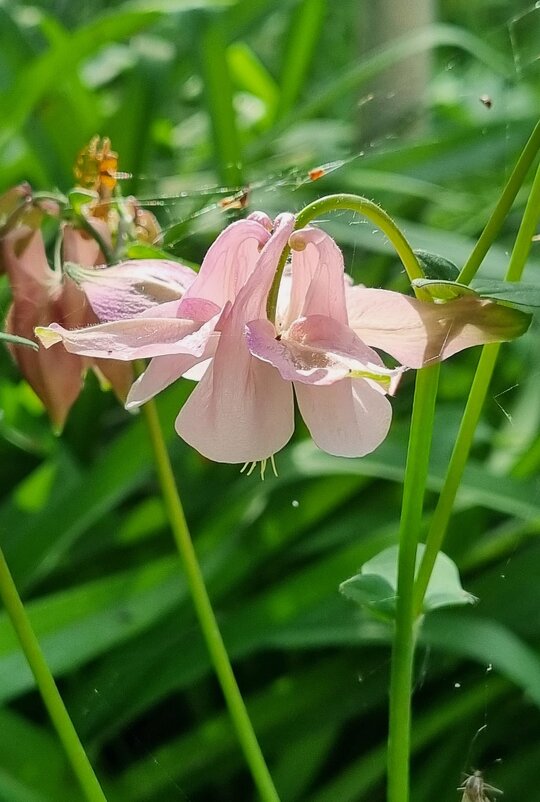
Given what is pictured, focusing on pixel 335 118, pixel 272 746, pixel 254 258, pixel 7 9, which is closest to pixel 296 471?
pixel 272 746

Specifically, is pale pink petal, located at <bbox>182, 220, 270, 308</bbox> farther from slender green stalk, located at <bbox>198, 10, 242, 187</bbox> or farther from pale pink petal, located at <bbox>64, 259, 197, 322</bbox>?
slender green stalk, located at <bbox>198, 10, 242, 187</bbox>

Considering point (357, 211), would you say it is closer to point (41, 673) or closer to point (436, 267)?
point (436, 267)

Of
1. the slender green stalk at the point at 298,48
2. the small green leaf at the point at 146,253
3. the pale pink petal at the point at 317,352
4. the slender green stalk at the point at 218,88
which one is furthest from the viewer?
the slender green stalk at the point at 298,48

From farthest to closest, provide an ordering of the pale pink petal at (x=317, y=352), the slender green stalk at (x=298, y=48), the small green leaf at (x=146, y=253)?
the slender green stalk at (x=298, y=48), the small green leaf at (x=146, y=253), the pale pink petal at (x=317, y=352)

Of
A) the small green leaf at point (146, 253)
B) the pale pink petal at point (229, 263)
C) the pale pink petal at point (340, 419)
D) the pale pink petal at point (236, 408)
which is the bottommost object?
the pale pink petal at point (340, 419)

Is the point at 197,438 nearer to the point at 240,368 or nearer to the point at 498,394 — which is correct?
the point at 240,368

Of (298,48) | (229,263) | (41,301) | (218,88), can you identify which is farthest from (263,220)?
(298,48)

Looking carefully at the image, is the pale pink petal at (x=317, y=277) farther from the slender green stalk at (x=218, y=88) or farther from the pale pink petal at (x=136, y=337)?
the slender green stalk at (x=218, y=88)

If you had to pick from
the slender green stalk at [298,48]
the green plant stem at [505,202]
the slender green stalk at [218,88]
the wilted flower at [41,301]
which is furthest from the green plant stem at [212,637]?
the slender green stalk at [298,48]
